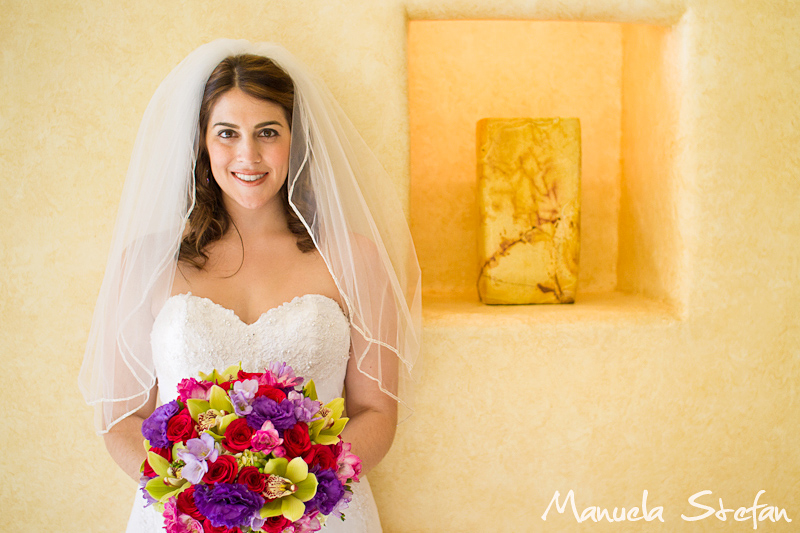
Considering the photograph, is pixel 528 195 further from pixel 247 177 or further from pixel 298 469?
pixel 298 469

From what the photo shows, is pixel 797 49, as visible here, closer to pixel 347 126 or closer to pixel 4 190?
pixel 347 126

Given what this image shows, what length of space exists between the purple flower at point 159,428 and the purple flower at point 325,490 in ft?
1.11

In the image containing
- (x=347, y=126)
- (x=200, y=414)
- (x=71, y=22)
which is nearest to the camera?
(x=200, y=414)

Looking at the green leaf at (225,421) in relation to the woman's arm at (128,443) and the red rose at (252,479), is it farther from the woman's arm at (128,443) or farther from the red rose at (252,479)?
the woman's arm at (128,443)

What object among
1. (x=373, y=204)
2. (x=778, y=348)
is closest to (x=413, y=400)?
(x=373, y=204)

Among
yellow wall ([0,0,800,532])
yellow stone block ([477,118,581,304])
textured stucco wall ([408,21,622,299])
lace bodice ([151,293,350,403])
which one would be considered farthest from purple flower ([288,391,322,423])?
textured stucco wall ([408,21,622,299])

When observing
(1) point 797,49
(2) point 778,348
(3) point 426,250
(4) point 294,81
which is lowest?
(2) point 778,348

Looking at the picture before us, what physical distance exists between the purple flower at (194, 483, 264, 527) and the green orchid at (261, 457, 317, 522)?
0.04 m

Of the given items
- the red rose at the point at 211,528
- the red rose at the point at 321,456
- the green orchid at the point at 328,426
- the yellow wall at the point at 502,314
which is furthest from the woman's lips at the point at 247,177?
the red rose at the point at 211,528

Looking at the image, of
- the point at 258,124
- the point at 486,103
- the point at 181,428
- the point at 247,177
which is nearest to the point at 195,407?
the point at 181,428

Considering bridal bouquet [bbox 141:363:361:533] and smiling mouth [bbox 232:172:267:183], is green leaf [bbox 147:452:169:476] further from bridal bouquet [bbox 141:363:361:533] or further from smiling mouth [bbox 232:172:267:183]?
smiling mouth [bbox 232:172:267:183]

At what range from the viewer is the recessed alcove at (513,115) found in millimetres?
2533

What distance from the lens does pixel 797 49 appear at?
201 cm

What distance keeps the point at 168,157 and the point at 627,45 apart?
6.78ft
